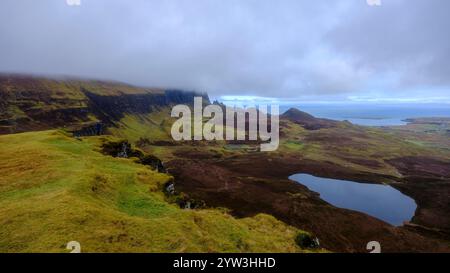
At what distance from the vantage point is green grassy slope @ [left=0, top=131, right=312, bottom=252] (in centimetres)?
2019

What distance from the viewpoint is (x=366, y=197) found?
84938 millimetres

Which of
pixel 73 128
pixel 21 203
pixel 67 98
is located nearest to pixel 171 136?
pixel 73 128

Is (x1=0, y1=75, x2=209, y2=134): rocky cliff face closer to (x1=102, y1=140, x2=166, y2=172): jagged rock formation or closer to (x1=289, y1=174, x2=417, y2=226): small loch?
(x1=102, y1=140, x2=166, y2=172): jagged rock formation

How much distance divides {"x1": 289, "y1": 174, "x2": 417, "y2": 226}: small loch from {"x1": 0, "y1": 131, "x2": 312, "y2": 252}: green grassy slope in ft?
169

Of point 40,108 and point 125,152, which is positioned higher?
point 40,108

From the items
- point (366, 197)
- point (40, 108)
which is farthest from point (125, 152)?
point (40, 108)

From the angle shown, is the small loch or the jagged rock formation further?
the small loch

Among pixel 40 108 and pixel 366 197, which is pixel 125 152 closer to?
pixel 366 197

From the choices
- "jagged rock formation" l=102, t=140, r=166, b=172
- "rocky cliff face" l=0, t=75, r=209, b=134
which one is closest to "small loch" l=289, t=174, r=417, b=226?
"jagged rock formation" l=102, t=140, r=166, b=172

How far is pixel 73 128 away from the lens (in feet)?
490

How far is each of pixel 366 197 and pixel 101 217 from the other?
7930cm

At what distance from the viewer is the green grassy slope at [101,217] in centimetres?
2019
